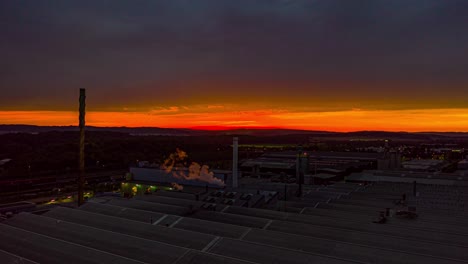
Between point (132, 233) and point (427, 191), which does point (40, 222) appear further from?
point (427, 191)

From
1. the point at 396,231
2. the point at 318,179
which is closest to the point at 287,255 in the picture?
the point at 396,231

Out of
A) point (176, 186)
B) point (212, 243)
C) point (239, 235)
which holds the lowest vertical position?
point (176, 186)

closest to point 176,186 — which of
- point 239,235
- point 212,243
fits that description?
point 239,235

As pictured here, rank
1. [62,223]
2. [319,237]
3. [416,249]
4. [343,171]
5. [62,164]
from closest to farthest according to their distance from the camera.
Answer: [416,249] < [319,237] < [62,223] < [343,171] < [62,164]

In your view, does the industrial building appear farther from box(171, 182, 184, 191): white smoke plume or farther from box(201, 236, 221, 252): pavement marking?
box(171, 182, 184, 191): white smoke plume

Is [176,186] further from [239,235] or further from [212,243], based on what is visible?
[212,243]

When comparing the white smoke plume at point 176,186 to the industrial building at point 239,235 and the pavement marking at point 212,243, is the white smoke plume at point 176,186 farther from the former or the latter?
the pavement marking at point 212,243

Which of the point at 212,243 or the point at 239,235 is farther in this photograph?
the point at 239,235

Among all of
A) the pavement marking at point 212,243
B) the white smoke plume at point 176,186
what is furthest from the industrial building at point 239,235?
the white smoke plume at point 176,186

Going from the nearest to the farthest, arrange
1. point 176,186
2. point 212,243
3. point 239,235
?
point 212,243, point 239,235, point 176,186

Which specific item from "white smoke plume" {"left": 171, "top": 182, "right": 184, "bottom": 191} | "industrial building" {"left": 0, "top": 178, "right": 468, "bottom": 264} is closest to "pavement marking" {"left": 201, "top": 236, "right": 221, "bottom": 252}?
"industrial building" {"left": 0, "top": 178, "right": 468, "bottom": 264}

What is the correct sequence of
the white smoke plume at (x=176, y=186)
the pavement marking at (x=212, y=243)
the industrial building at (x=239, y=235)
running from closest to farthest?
the industrial building at (x=239, y=235), the pavement marking at (x=212, y=243), the white smoke plume at (x=176, y=186)
